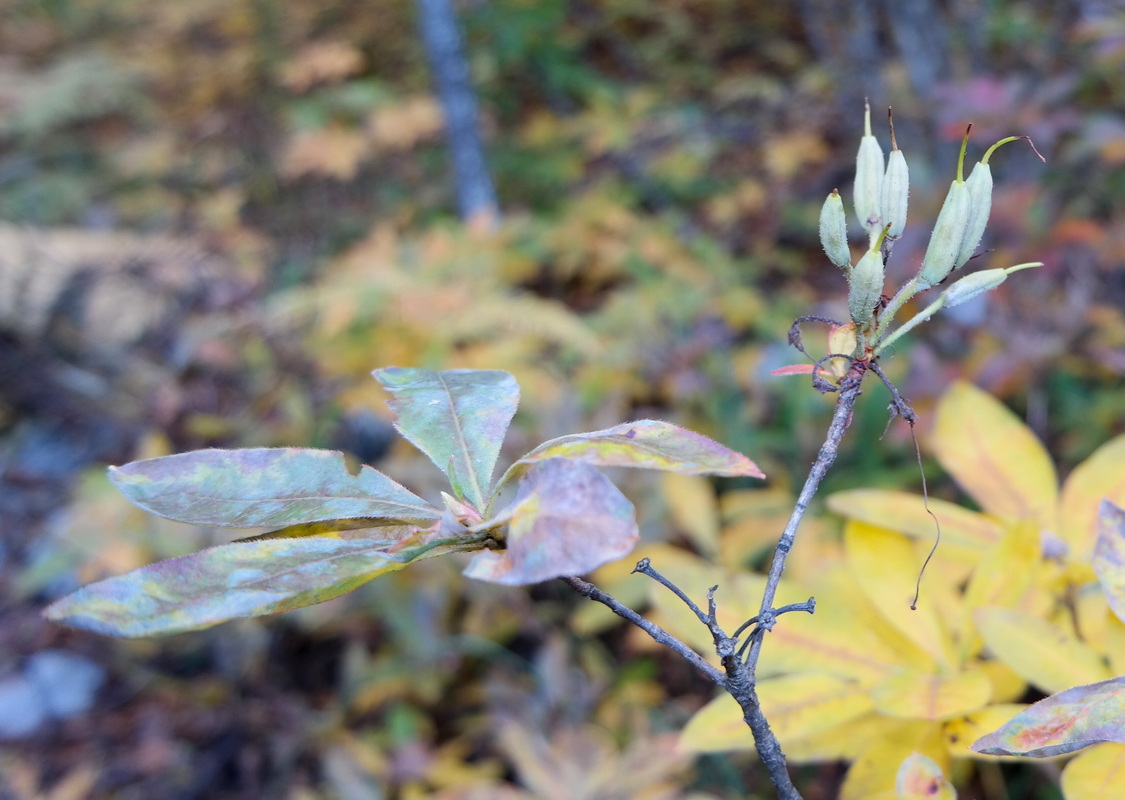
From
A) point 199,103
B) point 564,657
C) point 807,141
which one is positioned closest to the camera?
point 564,657

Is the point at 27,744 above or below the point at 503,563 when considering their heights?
below

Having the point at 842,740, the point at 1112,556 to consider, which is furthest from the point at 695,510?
the point at 1112,556

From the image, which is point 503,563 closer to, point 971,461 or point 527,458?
point 527,458

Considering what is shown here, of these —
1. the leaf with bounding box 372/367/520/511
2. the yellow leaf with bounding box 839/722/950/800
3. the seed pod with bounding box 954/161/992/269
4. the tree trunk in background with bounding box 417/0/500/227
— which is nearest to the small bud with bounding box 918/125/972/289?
the seed pod with bounding box 954/161/992/269

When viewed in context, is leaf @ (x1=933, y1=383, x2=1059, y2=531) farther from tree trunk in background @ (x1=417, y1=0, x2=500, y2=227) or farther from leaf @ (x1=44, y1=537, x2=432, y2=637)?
tree trunk in background @ (x1=417, y1=0, x2=500, y2=227)

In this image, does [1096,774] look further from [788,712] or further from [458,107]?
[458,107]

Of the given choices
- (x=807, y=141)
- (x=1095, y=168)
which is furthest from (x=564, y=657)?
(x=807, y=141)

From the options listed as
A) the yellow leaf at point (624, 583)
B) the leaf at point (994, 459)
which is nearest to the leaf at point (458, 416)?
the leaf at point (994, 459)

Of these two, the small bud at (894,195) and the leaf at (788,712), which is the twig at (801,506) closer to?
the small bud at (894,195)
